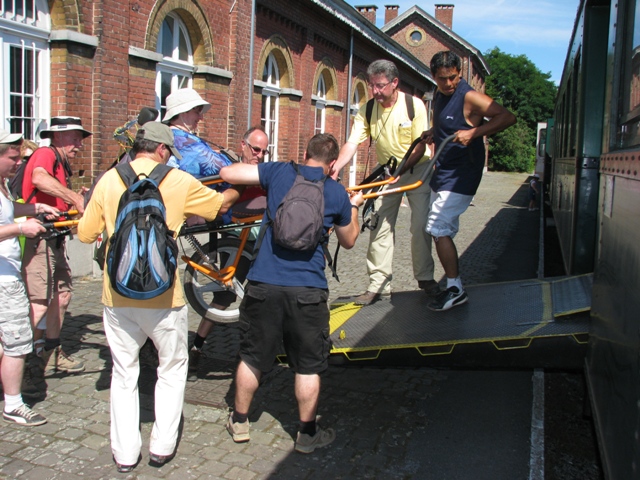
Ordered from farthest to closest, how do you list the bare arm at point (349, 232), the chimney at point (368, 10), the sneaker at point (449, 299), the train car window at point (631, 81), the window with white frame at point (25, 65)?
the chimney at point (368, 10) < the window with white frame at point (25, 65) < the sneaker at point (449, 299) < the bare arm at point (349, 232) < the train car window at point (631, 81)

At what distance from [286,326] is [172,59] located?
28.5 ft

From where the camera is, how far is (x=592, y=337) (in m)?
3.83

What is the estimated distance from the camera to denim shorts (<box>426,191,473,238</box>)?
16.5 ft

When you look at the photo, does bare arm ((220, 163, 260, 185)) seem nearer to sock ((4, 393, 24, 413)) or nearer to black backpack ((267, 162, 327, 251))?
black backpack ((267, 162, 327, 251))

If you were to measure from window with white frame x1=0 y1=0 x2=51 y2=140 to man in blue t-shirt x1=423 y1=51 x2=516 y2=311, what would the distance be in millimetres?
5796

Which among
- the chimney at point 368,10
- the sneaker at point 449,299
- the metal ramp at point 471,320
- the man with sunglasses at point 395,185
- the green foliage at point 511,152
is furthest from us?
the green foliage at point 511,152

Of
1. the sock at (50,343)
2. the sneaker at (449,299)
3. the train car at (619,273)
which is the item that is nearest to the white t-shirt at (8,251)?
the sock at (50,343)

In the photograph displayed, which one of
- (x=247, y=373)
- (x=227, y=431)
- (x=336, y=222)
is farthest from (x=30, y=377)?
(x=336, y=222)

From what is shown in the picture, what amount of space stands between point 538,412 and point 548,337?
0.92 m

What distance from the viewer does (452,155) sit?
5.03 meters

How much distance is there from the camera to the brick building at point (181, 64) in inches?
343

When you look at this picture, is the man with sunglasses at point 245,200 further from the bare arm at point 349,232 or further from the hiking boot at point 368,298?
the bare arm at point 349,232

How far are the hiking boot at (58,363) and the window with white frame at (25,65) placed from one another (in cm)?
425

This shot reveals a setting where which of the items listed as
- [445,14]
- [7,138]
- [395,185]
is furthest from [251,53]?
[445,14]
